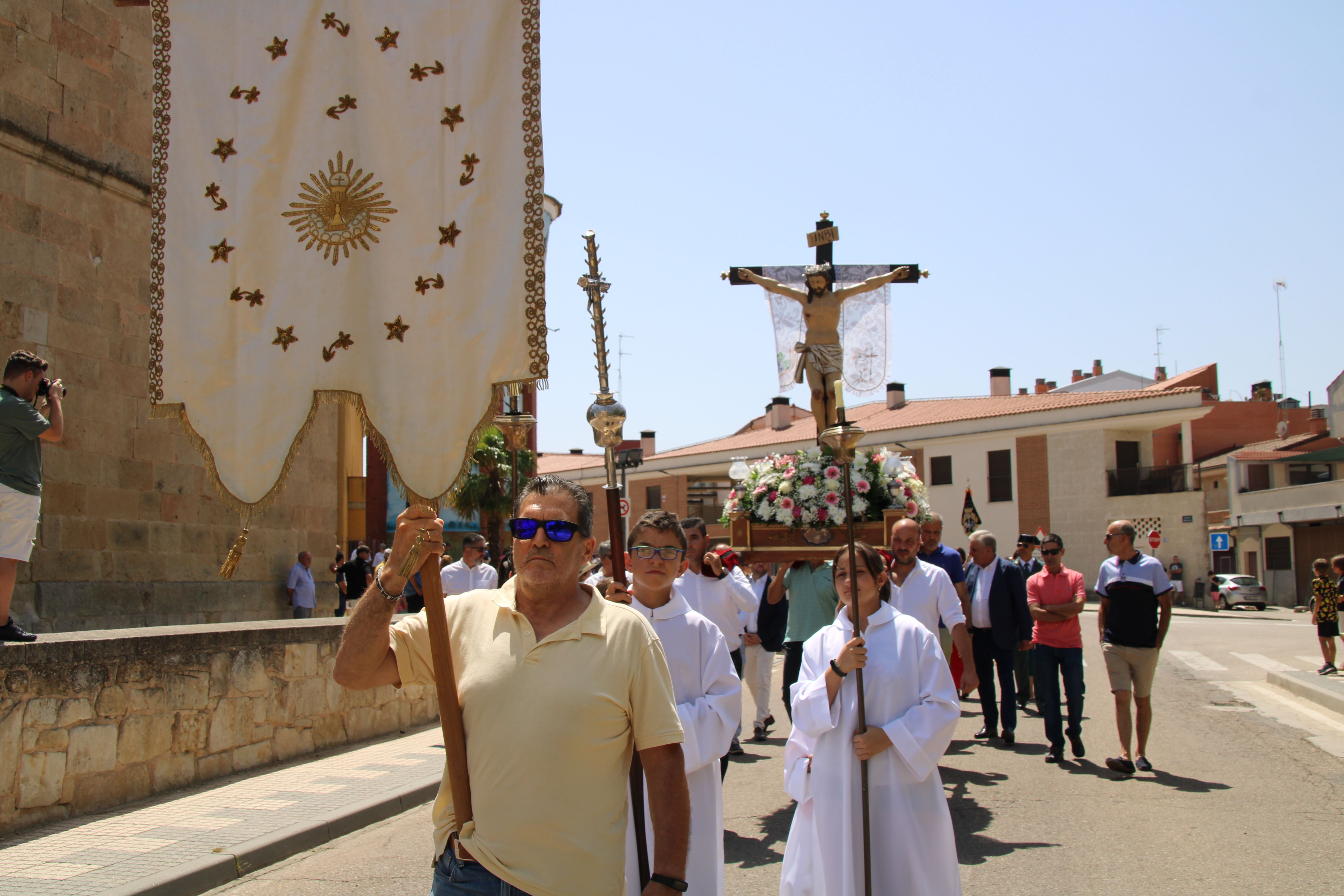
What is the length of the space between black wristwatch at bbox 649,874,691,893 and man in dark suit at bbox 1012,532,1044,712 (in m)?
8.76

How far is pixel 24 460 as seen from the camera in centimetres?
680

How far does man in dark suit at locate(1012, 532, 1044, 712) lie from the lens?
39.0 ft

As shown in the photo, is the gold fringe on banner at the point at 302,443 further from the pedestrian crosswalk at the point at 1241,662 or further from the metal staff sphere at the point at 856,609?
the pedestrian crosswalk at the point at 1241,662

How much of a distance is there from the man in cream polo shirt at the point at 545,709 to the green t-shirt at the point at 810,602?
578 centimetres

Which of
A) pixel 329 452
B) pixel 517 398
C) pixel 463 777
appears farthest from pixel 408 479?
pixel 329 452

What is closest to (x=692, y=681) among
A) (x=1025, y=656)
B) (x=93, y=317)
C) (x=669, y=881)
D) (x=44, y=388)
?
(x=669, y=881)

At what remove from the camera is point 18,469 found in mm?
6785

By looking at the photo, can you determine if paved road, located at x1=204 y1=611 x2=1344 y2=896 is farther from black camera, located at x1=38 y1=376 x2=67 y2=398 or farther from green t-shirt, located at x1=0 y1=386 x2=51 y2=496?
black camera, located at x1=38 y1=376 x2=67 y2=398

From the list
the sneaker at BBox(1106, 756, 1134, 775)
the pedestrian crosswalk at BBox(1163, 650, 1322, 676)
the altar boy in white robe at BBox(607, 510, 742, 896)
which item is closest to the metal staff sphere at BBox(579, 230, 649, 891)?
the altar boy in white robe at BBox(607, 510, 742, 896)

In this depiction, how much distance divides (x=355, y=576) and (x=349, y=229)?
16.6 metres

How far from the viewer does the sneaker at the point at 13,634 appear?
6.55 m

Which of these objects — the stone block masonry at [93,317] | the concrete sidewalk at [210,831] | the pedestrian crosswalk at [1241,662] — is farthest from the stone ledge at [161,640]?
the pedestrian crosswalk at [1241,662]

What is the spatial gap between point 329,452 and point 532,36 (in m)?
13.2

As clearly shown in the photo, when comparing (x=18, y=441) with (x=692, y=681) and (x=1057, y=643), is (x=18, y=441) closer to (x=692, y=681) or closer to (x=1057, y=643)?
(x=692, y=681)
